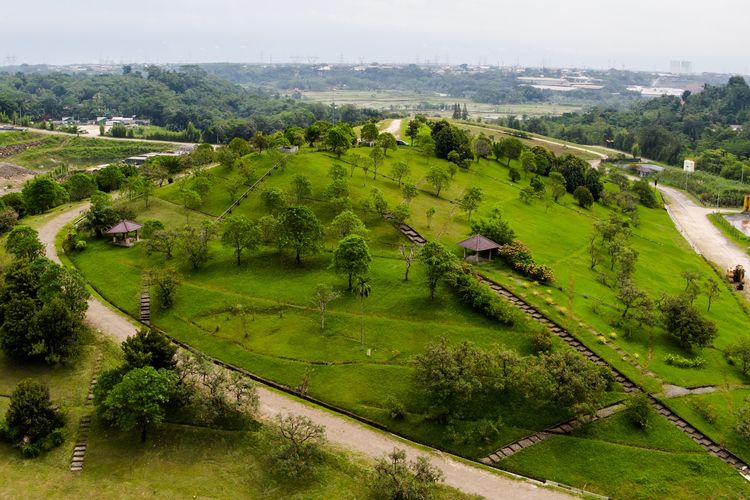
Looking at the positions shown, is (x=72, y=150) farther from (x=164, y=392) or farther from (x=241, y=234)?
(x=164, y=392)

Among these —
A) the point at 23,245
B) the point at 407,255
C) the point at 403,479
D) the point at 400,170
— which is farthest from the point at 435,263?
the point at 23,245

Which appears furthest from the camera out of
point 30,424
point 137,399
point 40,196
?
point 40,196

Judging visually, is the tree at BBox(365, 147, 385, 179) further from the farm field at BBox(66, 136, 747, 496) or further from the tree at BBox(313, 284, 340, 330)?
the tree at BBox(313, 284, 340, 330)

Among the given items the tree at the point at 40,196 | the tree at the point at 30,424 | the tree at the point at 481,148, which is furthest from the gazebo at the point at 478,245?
the tree at the point at 40,196

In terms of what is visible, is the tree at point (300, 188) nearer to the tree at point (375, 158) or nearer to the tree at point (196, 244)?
the tree at point (196, 244)

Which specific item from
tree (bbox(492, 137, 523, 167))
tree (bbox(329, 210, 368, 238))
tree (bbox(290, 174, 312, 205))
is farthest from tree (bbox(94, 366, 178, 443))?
tree (bbox(492, 137, 523, 167))

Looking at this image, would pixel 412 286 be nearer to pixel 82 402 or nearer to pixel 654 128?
pixel 82 402
